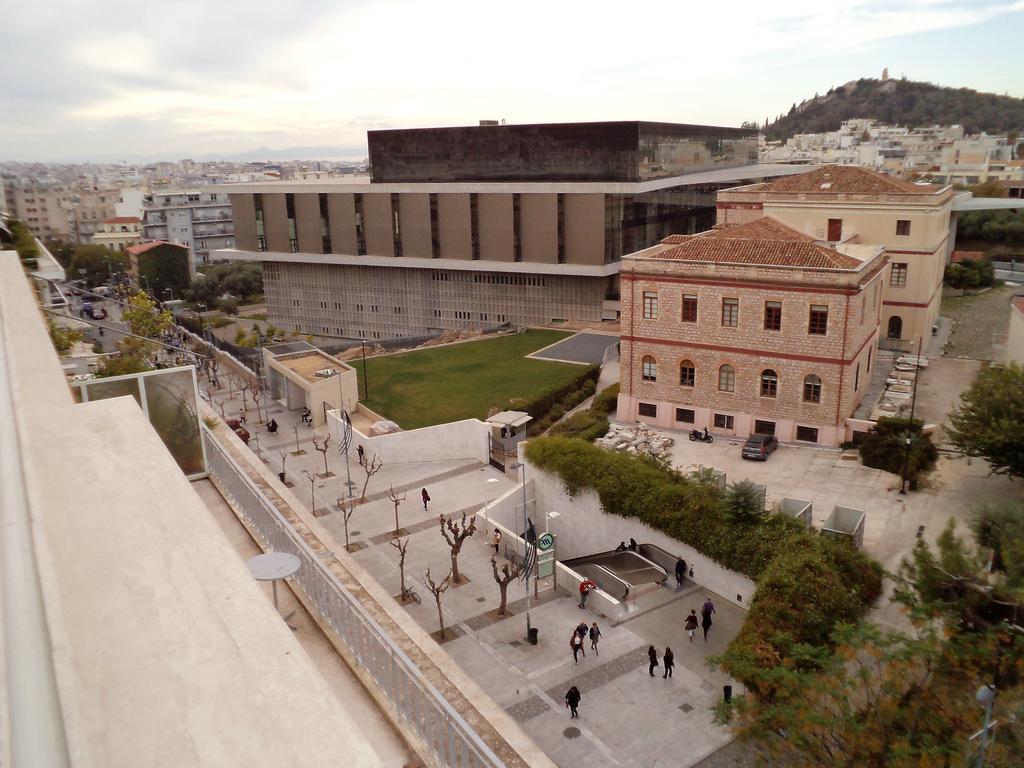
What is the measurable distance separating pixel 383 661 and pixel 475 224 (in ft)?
160

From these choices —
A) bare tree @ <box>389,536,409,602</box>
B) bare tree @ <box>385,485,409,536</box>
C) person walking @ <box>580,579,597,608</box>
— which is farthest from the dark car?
bare tree @ <box>389,536,409,602</box>

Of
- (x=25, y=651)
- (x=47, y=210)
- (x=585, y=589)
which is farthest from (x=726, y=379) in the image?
(x=47, y=210)

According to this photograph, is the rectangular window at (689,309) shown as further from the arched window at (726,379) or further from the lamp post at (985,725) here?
the lamp post at (985,725)

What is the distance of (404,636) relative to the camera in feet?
23.9

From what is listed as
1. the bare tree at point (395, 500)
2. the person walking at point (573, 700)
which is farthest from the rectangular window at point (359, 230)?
the person walking at point (573, 700)

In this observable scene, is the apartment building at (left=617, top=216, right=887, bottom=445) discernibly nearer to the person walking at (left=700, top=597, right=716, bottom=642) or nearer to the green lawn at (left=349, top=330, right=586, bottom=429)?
the green lawn at (left=349, top=330, right=586, bottom=429)

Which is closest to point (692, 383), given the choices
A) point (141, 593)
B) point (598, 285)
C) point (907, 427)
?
point (907, 427)

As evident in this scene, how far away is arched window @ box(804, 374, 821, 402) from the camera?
90.2 ft

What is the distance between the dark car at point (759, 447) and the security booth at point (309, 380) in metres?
17.4

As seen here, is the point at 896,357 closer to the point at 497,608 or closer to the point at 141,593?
the point at 497,608

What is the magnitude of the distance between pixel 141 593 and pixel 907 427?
1067 inches

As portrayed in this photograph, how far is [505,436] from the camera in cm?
3048

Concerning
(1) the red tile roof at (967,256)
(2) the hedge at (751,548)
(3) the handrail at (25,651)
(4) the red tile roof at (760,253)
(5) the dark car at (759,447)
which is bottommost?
(5) the dark car at (759,447)

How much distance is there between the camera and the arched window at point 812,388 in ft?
90.2
